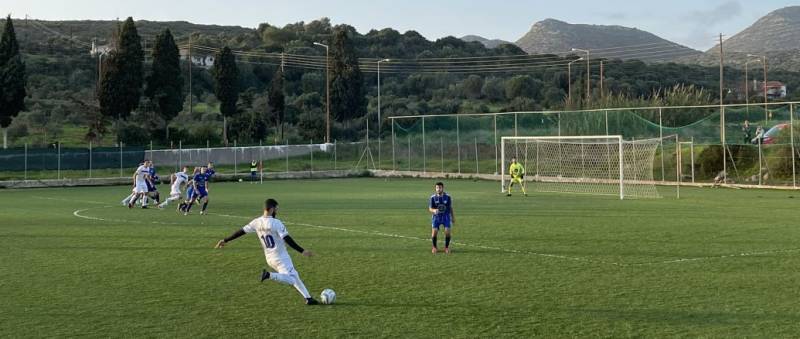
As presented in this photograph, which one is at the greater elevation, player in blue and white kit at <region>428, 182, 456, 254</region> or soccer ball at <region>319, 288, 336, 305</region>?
player in blue and white kit at <region>428, 182, 456, 254</region>

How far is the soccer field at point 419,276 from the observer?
9.99 meters

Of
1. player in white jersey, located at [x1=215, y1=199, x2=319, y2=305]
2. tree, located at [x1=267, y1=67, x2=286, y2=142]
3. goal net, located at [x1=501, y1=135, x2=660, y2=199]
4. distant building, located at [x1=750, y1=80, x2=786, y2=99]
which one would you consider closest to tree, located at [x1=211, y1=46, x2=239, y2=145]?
tree, located at [x1=267, y1=67, x2=286, y2=142]

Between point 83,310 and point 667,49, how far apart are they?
174m

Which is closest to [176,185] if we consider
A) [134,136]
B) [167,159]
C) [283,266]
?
[283,266]

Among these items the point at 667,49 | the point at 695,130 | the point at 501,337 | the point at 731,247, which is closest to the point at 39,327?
the point at 501,337

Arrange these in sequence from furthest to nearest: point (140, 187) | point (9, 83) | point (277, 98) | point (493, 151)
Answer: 1. point (277, 98)
2. point (9, 83)
3. point (493, 151)
4. point (140, 187)

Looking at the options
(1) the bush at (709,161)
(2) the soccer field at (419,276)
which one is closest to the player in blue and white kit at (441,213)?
(2) the soccer field at (419,276)

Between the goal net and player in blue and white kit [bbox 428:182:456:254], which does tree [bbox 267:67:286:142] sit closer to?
the goal net

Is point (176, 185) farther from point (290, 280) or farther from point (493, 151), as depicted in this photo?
point (493, 151)

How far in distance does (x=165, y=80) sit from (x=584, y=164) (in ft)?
120

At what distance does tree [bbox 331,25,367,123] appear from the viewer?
73938 mm

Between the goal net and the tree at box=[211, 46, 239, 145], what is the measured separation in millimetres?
30653

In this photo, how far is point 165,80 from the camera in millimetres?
66438

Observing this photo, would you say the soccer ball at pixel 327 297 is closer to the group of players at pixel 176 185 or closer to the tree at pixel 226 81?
the group of players at pixel 176 185
